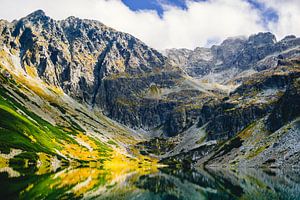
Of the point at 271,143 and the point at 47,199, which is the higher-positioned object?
the point at 271,143

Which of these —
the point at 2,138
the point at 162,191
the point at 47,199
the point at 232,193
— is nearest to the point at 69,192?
the point at 47,199

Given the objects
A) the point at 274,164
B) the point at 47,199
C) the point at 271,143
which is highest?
the point at 271,143

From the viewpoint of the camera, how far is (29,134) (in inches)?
7736

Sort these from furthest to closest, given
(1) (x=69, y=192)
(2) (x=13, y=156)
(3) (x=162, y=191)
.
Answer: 1. (2) (x=13, y=156)
2. (3) (x=162, y=191)
3. (1) (x=69, y=192)

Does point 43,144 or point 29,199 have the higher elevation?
point 43,144

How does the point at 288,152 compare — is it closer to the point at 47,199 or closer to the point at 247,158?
the point at 247,158

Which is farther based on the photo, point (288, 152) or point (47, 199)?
Result: point (288, 152)

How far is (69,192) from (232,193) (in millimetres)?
35165

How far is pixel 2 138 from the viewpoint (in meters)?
164

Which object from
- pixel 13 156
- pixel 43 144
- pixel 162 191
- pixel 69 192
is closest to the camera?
pixel 69 192

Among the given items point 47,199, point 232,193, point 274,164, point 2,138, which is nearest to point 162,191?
point 232,193

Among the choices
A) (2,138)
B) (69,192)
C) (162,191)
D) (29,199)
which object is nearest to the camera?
(29,199)

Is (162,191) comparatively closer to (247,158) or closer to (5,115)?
(247,158)

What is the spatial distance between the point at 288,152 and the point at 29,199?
130m
